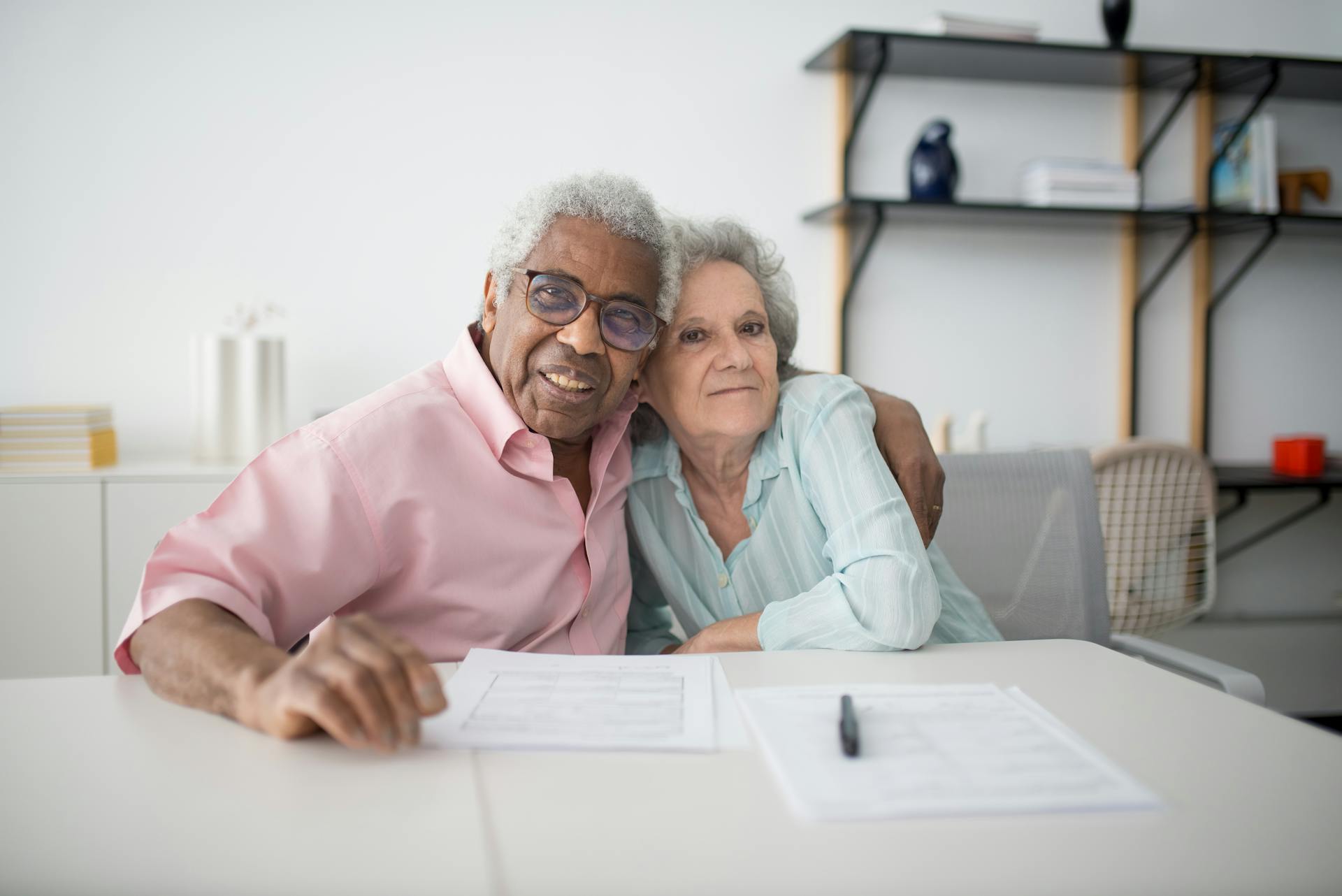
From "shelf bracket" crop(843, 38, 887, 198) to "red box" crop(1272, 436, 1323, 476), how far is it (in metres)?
1.72

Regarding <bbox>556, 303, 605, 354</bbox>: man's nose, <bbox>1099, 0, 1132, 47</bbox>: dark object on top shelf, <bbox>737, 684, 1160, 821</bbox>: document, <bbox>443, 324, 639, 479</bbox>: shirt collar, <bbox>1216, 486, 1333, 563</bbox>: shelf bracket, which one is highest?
<bbox>1099, 0, 1132, 47</bbox>: dark object on top shelf

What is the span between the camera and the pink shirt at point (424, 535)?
3.41ft

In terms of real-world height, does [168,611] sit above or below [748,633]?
above

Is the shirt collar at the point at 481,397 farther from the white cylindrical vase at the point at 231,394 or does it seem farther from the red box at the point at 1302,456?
the red box at the point at 1302,456

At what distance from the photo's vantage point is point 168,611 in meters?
0.93

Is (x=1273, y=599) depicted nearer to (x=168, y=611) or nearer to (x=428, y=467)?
(x=428, y=467)

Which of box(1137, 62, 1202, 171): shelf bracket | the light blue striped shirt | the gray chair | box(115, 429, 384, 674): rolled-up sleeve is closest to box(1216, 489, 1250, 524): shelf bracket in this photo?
box(1137, 62, 1202, 171): shelf bracket

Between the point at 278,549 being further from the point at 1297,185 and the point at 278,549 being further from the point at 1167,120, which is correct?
the point at 1297,185

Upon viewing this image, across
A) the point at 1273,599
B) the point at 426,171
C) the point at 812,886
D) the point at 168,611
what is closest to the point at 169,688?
the point at 168,611

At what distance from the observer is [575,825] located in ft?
2.12

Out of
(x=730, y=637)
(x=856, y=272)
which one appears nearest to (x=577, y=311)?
(x=730, y=637)

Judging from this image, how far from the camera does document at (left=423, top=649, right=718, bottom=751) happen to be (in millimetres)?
781

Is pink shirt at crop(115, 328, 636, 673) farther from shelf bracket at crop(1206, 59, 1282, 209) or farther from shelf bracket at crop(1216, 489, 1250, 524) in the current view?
shelf bracket at crop(1206, 59, 1282, 209)

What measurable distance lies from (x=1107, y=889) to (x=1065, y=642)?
2.08 feet
